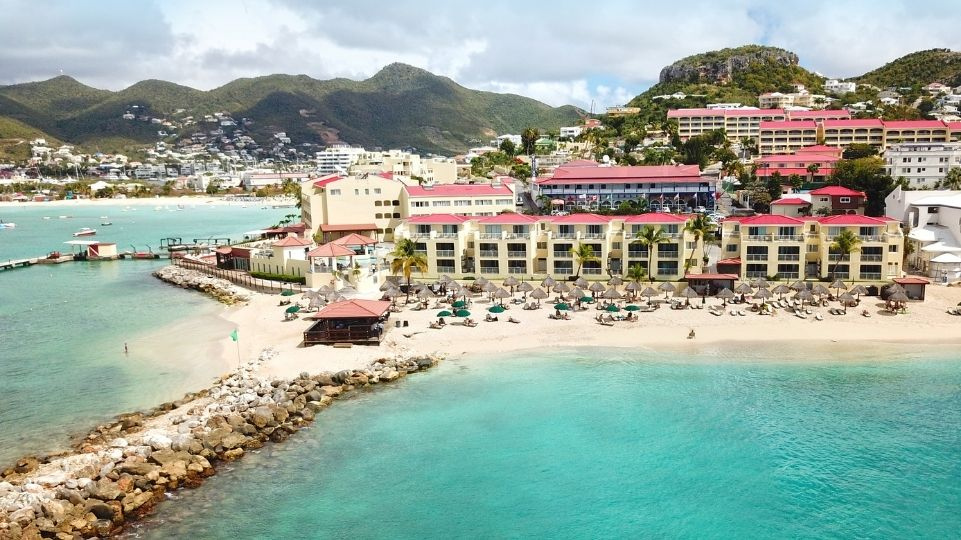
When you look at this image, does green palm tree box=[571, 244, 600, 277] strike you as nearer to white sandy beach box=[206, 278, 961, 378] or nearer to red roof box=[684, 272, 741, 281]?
white sandy beach box=[206, 278, 961, 378]

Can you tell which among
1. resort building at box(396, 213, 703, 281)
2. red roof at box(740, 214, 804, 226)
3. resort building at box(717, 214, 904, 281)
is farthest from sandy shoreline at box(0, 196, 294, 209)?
resort building at box(717, 214, 904, 281)

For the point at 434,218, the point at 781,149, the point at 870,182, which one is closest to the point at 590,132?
the point at 781,149

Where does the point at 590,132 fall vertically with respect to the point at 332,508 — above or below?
above

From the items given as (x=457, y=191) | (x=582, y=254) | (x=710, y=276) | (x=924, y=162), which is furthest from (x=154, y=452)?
(x=924, y=162)

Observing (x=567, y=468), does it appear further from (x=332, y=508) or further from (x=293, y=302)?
(x=293, y=302)

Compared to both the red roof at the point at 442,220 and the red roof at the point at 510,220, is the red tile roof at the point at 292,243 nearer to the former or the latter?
the red roof at the point at 442,220

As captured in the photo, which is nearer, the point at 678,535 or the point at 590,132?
the point at 678,535
